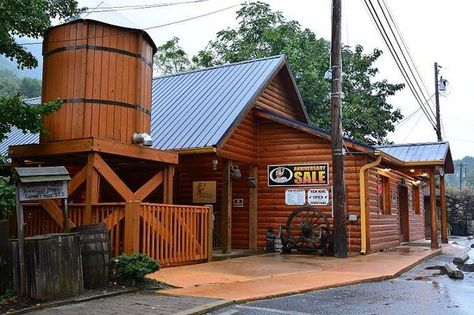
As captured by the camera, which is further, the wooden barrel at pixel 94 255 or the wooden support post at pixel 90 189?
the wooden support post at pixel 90 189

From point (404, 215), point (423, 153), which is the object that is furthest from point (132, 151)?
point (404, 215)

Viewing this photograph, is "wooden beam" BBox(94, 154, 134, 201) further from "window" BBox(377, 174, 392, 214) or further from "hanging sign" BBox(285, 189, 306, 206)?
"window" BBox(377, 174, 392, 214)

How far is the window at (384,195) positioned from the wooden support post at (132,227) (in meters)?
8.84

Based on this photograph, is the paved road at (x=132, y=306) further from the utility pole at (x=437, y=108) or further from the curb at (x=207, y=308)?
the utility pole at (x=437, y=108)

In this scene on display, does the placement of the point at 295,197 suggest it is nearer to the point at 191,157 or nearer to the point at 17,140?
the point at 191,157

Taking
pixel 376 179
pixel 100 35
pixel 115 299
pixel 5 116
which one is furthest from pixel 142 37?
pixel 376 179

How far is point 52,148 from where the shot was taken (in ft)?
30.2

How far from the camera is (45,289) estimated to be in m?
6.57

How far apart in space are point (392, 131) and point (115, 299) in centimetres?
2355

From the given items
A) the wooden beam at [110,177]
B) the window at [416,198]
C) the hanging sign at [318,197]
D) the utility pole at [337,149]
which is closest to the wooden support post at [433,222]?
the hanging sign at [318,197]

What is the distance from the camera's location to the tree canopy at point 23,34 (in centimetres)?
785

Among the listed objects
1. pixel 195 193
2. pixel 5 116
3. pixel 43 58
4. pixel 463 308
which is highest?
pixel 43 58

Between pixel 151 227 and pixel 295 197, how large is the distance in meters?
5.68

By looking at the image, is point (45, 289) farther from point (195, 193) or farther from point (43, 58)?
point (195, 193)
